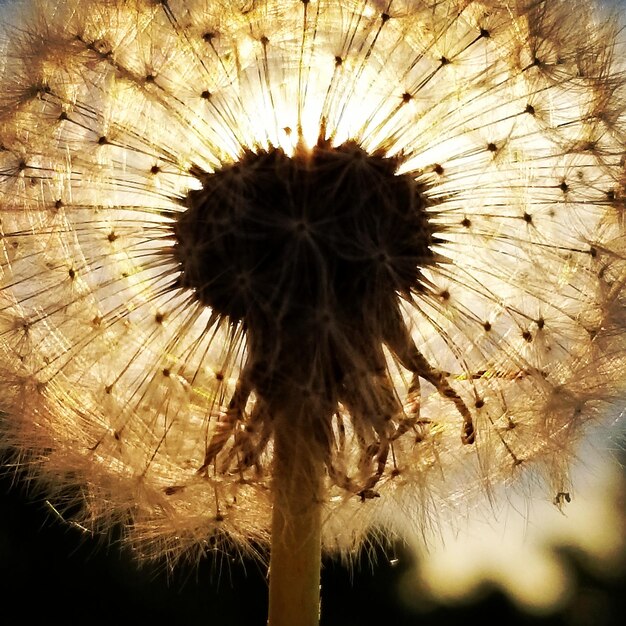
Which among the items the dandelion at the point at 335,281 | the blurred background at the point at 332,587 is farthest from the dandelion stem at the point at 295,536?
the blurred background at the point at 332,587

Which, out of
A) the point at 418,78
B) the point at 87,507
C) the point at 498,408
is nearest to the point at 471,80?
the point at 418,78

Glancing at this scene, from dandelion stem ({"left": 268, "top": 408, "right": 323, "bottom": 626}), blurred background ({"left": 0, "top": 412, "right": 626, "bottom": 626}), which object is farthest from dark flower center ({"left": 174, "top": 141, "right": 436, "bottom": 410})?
blurred background ({"left": 0, "top": 412, "right": 626, "bottom": 626})

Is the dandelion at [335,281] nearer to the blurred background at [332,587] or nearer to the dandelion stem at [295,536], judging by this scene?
the dandelion stem at [295,536]

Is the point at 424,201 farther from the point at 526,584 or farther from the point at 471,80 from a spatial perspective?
the point at 526,584

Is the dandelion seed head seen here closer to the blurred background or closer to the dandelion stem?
the dandelion stem

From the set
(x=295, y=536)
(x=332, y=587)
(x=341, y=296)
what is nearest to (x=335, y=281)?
(x=341, y=296)

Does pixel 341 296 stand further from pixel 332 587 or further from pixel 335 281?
pixel 332 587
